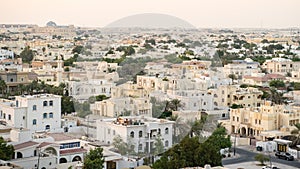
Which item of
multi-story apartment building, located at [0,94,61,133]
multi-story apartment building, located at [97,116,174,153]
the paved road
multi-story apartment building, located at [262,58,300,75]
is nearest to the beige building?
the paved road

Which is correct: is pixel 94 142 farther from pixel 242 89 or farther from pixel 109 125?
pixel 242 89

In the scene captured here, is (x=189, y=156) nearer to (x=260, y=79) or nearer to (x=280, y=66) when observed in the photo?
(x=260, y=79)

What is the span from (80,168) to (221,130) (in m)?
4.58

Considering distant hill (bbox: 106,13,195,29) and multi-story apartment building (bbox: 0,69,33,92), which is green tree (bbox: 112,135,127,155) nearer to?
distant hill (bbox: 106,13,195,29)

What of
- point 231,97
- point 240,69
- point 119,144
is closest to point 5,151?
point 119,144

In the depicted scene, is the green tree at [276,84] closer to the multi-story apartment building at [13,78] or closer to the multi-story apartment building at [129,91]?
the multi-story apartment building at [129,91]

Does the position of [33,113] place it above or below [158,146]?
Result: above

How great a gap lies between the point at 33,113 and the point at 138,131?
2.91 m

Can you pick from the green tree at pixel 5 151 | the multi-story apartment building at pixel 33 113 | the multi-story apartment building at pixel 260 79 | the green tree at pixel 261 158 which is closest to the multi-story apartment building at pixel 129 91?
the multi-story apartment building at pixel 33 113

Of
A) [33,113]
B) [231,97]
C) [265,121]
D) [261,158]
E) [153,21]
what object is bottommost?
[261,158]

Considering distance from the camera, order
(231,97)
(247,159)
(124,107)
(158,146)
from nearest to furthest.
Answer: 1. (158,146)
2. (247,159)
3. (124,107)
4. (231,97)

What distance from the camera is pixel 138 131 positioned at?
11.8 metres

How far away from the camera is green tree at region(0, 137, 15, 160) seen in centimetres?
995

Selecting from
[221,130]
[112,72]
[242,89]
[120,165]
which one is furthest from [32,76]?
[120,165]
